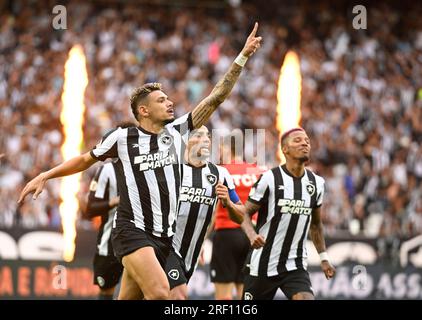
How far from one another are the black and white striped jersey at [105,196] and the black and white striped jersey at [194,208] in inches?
55.8

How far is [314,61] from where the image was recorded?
23.3 m

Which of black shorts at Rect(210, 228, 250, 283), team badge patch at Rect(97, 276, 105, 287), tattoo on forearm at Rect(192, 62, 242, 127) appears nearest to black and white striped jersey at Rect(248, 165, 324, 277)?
tattoo on forearm at Rect(192, 62, 242, 127)

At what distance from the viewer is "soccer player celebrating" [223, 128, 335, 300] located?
350 inches

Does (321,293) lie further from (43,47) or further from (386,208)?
(43,47)

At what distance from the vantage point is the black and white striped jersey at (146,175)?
308 inches

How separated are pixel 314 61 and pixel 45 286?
11266 mm

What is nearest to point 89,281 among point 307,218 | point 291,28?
point 307,218

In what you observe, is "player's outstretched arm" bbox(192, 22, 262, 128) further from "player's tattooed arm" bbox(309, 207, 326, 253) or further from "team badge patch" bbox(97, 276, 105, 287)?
"team badge patch" bbox(97, 276, 105, 287)

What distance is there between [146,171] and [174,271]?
1196 mm

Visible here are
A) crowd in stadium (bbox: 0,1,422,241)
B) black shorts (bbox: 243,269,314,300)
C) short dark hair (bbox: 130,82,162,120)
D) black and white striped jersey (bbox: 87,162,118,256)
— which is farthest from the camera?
crowd in stadium (bbox: 0,1,422,241)

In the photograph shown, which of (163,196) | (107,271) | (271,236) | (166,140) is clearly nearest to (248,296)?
(271,236)

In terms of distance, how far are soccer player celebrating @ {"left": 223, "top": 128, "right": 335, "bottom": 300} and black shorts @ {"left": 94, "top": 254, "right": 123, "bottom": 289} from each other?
1926mm

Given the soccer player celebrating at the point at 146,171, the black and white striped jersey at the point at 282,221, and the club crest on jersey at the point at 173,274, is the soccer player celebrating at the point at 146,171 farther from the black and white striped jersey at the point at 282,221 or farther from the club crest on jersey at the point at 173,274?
the black and white striped jersey at the point at 282,221

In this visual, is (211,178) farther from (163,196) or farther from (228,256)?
(228,256)
